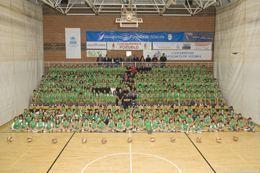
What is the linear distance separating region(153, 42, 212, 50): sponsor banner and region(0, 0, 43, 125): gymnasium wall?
465 inches

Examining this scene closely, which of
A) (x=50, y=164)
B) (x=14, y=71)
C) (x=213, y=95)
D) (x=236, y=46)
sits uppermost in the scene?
(x=236, y=46)

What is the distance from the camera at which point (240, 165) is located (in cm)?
1120

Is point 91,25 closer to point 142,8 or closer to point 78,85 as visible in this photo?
point 142,8

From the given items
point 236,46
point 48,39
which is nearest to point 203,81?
point 236,46

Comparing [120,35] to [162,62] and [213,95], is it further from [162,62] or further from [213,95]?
[213,95]

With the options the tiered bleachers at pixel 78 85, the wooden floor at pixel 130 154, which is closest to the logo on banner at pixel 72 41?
the tiered bleachers at pixel 78 85

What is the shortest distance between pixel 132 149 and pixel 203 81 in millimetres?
13332

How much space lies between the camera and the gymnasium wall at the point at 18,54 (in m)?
17.9

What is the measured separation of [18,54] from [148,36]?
42.6ft

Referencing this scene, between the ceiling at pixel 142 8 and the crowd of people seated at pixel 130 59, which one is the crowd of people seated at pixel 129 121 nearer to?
the crowd of people seated at pixel 130 59

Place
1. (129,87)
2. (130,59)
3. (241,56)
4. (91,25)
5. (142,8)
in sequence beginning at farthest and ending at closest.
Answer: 1. (91,25)
2. (130,59)
3. (142,8)
4. (129,87)
5. (241,56)

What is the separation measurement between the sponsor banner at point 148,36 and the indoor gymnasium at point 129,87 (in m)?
0.10

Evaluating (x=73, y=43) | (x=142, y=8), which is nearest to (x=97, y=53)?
(x=73, y=43)

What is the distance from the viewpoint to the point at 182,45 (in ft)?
90.8
